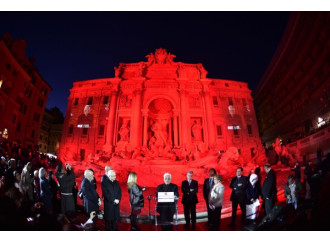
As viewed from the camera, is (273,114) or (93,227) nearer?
(93,227)

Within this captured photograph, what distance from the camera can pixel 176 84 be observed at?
2258 cm

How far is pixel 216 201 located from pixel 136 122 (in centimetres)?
1676

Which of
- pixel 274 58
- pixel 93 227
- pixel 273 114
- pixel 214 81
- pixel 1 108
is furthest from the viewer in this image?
pixel 273 114

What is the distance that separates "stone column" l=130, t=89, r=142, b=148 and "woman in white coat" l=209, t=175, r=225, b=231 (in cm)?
1521

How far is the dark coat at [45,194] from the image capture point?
5102 millimetres

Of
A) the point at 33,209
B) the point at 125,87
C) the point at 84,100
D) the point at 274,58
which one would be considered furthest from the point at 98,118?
the point at 274,58

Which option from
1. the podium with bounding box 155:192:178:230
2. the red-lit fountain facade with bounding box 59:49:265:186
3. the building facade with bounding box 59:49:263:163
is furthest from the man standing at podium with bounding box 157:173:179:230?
the building facade with bounding box 59:49:263:163

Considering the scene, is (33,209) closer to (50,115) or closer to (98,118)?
(98,118)

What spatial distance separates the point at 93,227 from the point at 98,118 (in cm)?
2157

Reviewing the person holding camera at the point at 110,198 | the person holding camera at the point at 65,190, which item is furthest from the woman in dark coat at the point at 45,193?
the person holding camera at the point at 110,198

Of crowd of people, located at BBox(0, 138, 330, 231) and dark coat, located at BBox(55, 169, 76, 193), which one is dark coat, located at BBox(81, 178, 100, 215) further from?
dark coat, located at BBox(55, 169, 76, 193)

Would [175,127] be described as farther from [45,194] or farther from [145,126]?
[45,194]

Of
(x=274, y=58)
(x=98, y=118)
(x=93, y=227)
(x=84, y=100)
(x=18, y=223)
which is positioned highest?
(x=274, y=58)

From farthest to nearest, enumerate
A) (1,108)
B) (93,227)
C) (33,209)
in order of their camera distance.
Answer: (1,108) < (33,209) < (93,227)
